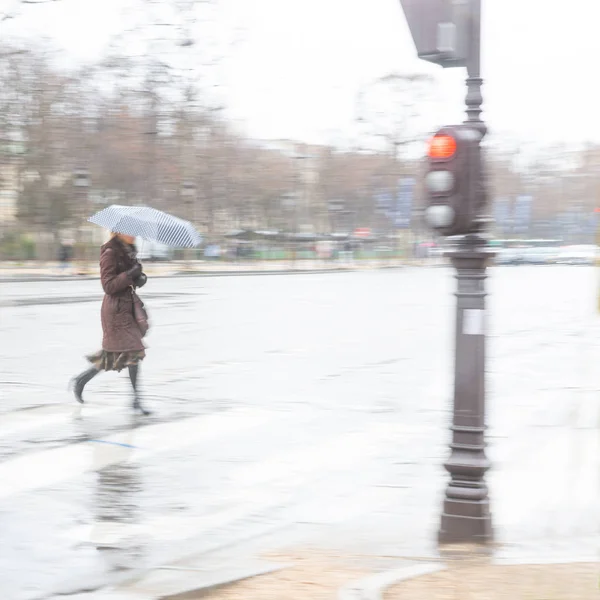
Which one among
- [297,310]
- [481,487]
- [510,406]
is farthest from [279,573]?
[297,310]

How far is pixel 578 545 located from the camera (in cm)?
652

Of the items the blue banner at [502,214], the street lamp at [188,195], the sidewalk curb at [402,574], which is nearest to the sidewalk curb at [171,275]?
the street lamp at [188,195]

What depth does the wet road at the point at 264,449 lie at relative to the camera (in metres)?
6.73

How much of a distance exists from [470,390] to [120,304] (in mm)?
4814

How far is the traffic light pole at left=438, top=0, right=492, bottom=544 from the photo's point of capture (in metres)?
6.56

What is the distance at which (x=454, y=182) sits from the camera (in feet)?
20.9

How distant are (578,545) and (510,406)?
551 centimetres

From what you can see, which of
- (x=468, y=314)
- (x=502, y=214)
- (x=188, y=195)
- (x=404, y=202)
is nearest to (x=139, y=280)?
(x=468, y=314)

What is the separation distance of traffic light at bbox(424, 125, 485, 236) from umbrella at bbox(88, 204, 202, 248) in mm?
4058

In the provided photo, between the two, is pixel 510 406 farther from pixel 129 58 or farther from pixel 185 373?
pixel 129 58

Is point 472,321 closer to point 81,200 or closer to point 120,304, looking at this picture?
point 120,304

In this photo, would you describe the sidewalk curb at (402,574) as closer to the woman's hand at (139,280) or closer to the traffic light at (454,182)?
the traffic light at (454,182)

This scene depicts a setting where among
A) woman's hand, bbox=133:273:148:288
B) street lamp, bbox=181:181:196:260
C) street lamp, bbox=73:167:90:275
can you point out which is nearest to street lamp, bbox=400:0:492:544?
woman's hand, bbox=133:273:148:288

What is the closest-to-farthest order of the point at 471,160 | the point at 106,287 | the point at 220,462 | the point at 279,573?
the point at 279,573 < the point at 471,160 < the point at 220,462 < the point at 106,287
